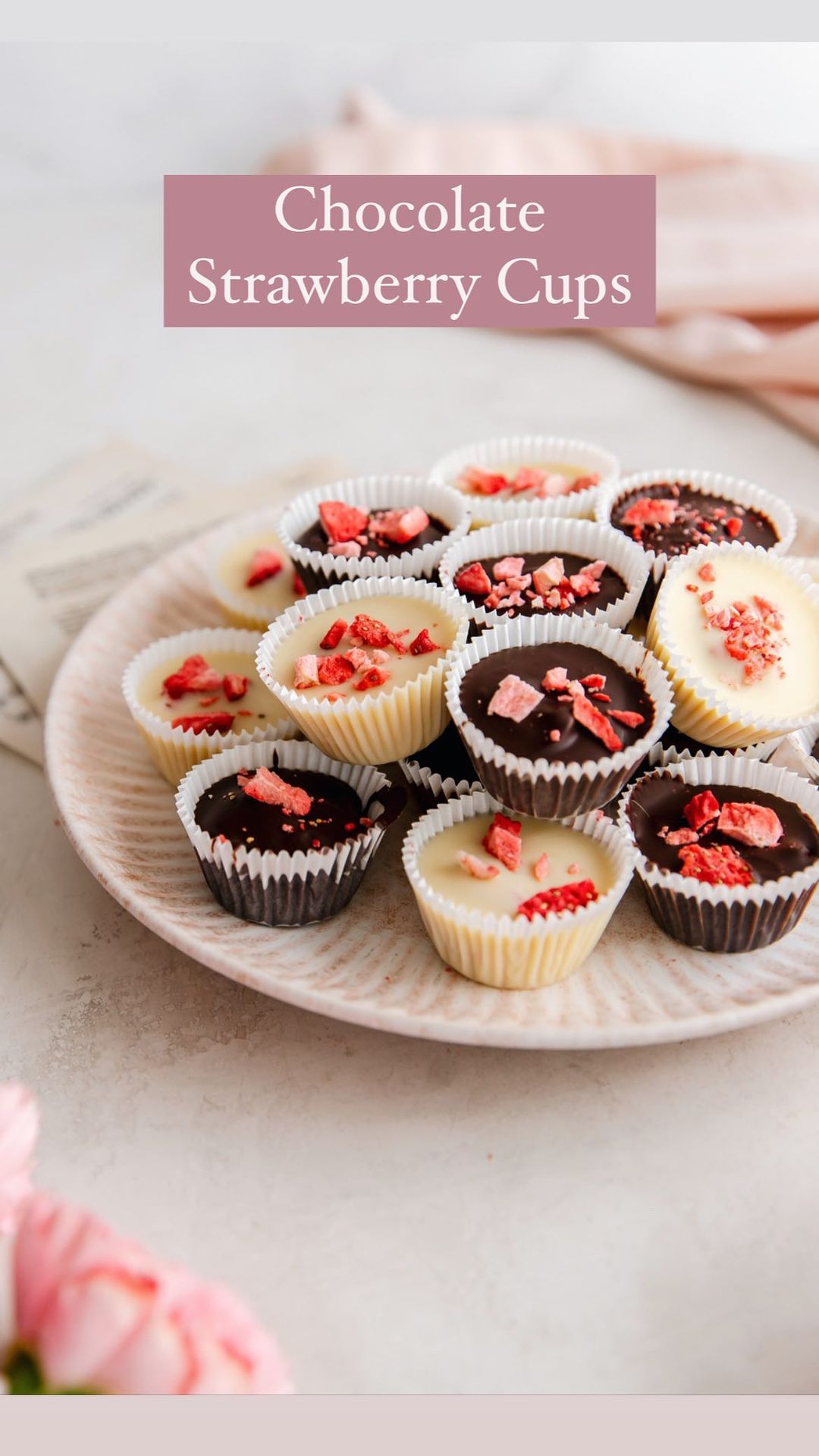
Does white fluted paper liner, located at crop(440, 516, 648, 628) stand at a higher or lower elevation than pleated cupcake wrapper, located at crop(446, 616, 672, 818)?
higher

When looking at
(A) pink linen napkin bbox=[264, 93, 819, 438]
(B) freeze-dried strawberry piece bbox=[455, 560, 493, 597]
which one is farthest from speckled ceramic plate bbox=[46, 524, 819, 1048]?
(A) pink linen napkin bbox=[264, 93, 819, 438]

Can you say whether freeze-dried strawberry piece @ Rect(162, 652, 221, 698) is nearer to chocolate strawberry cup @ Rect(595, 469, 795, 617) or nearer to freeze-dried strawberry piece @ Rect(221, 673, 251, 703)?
freeze-dried strawberry piece @ Rect(221, 673, 251, 703)

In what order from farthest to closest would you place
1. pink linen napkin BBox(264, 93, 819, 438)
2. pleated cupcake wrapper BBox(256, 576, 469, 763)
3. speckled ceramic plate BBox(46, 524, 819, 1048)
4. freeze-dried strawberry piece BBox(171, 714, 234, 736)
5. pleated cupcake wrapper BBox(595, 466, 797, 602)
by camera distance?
pink linen napkin BBox(264, 93, 819, 438) < pleated cupcake wrapper BBox(595, 466, 797, 602) < freeze-dried strawberry piece BBox(171, 714, 234, 736) < pleated cupcake wrapper BBox(256, 576, 469, 763) < speckled ceramic plate BBox(46, 524, 819, 1048)

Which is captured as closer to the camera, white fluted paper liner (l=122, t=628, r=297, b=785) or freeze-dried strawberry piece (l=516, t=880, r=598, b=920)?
freeze-dried strawberry piece (l=516, t=880, r=598, b=920)

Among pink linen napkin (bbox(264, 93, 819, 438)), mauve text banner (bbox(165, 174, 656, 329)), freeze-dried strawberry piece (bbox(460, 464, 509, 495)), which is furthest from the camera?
pink linen napkin (bbox(264, 93, 819, 438))

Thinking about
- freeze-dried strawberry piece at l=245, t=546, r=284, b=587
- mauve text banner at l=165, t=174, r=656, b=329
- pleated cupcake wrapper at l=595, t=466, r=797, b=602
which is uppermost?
mauve text banner at l=165, t=174, r=656, b=329

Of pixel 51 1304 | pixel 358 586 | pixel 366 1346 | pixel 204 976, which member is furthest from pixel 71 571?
pixel 51 1304

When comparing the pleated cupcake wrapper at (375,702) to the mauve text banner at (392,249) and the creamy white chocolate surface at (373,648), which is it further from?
the mauve text banner at (392,249)

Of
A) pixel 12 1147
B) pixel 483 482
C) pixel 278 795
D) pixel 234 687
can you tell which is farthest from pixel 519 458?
pixel 12 1147

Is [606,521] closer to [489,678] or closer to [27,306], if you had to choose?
Result: [489,678]
